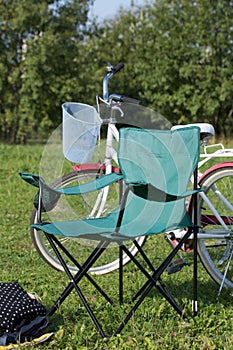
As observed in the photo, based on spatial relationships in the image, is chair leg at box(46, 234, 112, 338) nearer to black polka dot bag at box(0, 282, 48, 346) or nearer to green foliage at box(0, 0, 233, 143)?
black polka dot bag at box(0, 282, 48, 346)

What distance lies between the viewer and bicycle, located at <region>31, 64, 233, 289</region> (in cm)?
349

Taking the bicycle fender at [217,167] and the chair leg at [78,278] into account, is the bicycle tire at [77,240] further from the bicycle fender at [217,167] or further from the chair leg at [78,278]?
the chair leg at [78,278]

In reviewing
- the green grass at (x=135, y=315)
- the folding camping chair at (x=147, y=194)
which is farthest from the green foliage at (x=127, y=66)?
the folding camping chair at (x=147, y=194)

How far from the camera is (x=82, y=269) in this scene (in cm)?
275

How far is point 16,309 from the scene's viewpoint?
269cm

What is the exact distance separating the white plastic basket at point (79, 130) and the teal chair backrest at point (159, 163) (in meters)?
0.51

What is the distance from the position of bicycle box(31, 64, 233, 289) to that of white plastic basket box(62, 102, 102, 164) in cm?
30

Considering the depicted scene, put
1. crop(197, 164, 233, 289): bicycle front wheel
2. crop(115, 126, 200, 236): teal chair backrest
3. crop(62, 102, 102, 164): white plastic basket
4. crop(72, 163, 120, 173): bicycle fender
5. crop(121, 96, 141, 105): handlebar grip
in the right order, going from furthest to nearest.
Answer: crop(72, 163, 120, 173): bicycle fender → crop(121, 96, 141, 105): handlebar grip → crop(197, 164, 233, 289): bicycle front wheel → crop(62, 102, 102, 164): white plastic basket → crop(115, 126, 200, 236): teal chair backrest

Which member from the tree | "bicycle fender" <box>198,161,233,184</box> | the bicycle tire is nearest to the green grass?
the bicycle tire

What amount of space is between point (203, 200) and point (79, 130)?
35.1 inches

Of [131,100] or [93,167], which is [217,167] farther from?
[93,167]

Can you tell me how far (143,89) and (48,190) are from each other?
2479 cm

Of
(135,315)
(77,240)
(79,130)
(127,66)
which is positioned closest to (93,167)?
(77,240)

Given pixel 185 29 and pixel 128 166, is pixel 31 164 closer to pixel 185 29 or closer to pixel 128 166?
pixel 128 166
